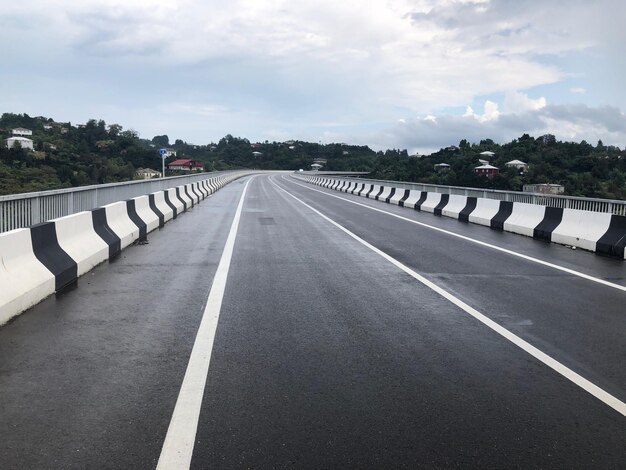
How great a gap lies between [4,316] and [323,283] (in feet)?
14.2

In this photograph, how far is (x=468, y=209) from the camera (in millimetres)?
21031

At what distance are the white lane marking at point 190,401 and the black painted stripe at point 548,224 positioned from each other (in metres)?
10.5

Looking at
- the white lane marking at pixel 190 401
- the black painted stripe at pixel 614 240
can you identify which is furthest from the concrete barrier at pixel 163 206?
the black painted stripe at pixel 614 240

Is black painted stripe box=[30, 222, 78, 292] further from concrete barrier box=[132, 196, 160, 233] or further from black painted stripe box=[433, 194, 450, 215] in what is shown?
black painted stripe box=[433, 194, 450, 215]

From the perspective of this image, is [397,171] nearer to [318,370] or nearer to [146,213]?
[146,213]

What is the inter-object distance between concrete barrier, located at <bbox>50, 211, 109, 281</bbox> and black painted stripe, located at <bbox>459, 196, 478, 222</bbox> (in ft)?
45.9

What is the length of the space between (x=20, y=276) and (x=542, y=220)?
42.8ft

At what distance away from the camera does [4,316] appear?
612 cm

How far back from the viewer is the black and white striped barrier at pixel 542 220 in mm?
12416

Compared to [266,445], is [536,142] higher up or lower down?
higher up

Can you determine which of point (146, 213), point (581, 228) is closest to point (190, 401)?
point (581, 228)

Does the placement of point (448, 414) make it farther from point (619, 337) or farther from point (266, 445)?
point (619, 337)

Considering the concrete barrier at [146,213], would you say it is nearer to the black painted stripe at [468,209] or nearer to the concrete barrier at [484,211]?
the concrete barrier at [484,211]

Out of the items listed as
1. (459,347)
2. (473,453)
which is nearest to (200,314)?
(459,347)
